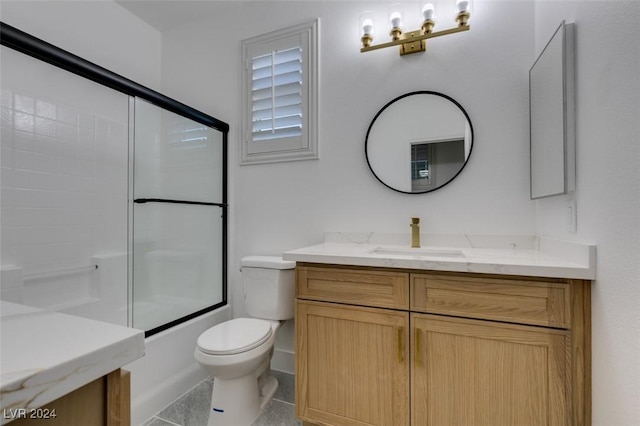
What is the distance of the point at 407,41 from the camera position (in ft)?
5.68

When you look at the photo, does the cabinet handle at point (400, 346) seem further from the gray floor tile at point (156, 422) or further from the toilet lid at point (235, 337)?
the gray floor tile at point (156, 422)

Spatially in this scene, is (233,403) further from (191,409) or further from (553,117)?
(553,117)

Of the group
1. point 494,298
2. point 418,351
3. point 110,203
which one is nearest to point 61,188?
point 110,203

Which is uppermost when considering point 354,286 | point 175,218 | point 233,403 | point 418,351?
point 175,218

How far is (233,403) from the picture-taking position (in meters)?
1.55

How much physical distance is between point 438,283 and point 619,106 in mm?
810

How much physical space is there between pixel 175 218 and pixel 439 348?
5.81 ft

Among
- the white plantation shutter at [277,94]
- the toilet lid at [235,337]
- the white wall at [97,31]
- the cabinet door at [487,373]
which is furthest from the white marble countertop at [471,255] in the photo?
the white wall at [97,31]

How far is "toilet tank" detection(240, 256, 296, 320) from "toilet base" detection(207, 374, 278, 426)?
1.25 ft

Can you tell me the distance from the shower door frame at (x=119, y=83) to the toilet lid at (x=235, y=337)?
455 millimetres

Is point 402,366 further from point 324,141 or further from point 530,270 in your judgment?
point 324,141

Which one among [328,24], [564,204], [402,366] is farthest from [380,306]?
[328,24]

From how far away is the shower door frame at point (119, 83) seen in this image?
1.21 m

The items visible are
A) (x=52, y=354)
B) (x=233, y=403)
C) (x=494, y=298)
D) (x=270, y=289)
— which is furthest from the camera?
(x=270, y=289)
